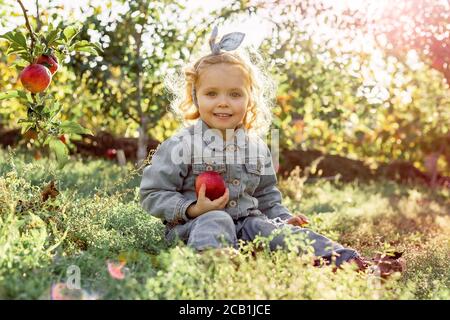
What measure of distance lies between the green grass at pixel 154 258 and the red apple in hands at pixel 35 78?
52 centimetres

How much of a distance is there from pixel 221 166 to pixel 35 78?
101cm

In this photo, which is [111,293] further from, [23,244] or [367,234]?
[367,234]

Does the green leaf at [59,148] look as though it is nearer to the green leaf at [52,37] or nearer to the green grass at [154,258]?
the green grass at [154,258]

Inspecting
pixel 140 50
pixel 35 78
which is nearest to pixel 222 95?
pixel 35 78

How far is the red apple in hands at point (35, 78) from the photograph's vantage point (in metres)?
2.92

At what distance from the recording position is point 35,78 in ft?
9.57

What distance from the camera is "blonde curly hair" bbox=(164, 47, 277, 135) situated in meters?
3.44

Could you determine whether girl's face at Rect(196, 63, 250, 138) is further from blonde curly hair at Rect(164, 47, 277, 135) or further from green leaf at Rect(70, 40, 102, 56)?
green leaf at Rect(70, 40, 102, 56)

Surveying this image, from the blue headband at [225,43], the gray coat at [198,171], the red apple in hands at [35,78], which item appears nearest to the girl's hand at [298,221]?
the gray coat at [198,171]

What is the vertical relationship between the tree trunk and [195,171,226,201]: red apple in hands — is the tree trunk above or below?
above

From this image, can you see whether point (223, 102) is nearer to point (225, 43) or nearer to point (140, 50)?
point (225, 43)

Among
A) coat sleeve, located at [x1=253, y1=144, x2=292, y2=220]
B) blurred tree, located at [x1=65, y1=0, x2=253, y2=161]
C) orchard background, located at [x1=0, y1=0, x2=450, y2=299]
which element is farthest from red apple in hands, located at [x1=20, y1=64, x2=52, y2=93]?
blurred tree, located at [x1=65, y1=0, x2=253, y2=161]
